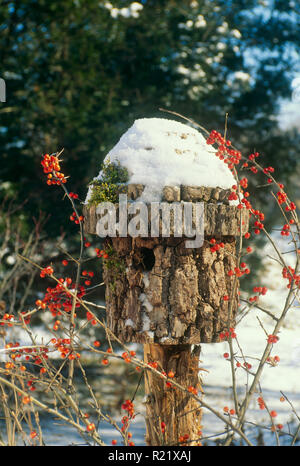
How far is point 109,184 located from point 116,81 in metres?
3.27

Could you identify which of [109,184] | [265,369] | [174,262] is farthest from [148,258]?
[265,369]

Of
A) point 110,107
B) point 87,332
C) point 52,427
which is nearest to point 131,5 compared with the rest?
point 110,107

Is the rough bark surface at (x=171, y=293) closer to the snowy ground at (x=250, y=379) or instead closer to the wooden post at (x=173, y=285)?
the wooden post at (x=173, y=285)

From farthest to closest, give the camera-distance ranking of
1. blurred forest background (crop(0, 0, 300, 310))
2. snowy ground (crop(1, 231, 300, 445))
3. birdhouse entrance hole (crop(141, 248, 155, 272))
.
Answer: blurred forest background (crop(0, 0, 300, 310)) → snowy ground (crop(1, 231, 300, 445)) → birdhouse entrance hole (crop(141, 248, 155, 272))

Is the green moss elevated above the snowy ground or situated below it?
above

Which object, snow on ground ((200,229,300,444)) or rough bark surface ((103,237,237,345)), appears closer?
rough bark surface ((103,237,237,345))

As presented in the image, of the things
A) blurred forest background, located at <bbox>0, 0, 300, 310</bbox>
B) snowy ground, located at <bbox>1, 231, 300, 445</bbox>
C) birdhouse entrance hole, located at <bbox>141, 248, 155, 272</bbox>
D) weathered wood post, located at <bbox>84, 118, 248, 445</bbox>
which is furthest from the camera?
blurred forest background, located at <bbox>0, 0, 300, 310</bbox>

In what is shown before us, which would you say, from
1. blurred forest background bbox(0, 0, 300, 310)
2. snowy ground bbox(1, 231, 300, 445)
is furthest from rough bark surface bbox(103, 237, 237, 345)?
blurred forest background bbox(0, 0, 300, 310)

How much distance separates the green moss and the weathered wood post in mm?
55

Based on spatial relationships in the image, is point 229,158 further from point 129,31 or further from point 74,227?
point 129,31

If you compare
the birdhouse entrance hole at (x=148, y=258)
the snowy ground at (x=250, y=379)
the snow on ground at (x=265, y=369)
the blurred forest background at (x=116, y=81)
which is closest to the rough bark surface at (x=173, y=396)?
the birdhouse entrance hole at (x=148, y=258)

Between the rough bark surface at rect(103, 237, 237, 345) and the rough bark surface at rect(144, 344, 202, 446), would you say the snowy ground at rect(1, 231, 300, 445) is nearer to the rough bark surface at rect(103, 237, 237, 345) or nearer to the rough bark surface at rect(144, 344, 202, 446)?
the rough bark surface at rect(144, 344, 202, 446)

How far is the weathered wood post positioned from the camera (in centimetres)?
220

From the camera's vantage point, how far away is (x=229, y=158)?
7.07 ft
